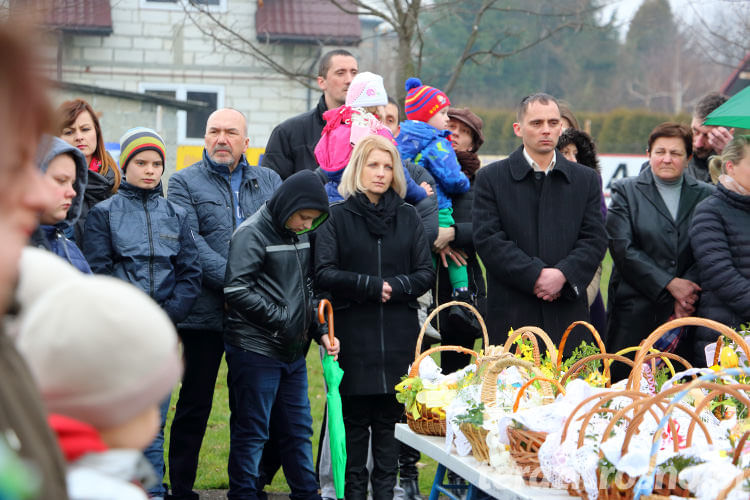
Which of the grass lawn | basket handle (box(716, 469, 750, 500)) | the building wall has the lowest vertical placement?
the grass lawn

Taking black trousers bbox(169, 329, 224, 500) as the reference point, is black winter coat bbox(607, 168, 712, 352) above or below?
above

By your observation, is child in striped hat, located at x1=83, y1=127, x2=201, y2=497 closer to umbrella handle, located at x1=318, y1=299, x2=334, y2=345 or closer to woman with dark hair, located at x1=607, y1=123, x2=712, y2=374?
umbrella handle, located at x1=318, y1=299, x2=334, y2=345

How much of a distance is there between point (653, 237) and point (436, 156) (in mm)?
1426

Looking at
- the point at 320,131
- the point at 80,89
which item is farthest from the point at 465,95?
the point at 320,131

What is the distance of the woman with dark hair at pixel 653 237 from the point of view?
588 centimetres

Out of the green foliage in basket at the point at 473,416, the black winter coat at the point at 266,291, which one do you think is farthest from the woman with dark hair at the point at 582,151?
the green foliage in basket at the point at 473,416


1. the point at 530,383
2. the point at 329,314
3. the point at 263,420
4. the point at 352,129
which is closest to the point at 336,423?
the point at 263,420

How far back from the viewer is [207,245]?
17.2ft

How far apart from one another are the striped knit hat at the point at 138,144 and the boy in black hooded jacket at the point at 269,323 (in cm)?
65

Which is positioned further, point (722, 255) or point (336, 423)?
point (722, 255)

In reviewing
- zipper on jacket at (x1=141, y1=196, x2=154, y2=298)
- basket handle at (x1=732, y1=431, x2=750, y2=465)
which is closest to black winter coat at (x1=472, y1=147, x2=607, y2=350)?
zipper on jacket at (x1=141, y1=196, x2=154, y2=298)

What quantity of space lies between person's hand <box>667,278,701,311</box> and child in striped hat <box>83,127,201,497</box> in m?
2.81

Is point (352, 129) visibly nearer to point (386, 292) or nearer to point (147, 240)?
point (386, 292)

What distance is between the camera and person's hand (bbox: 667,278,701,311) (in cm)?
571
